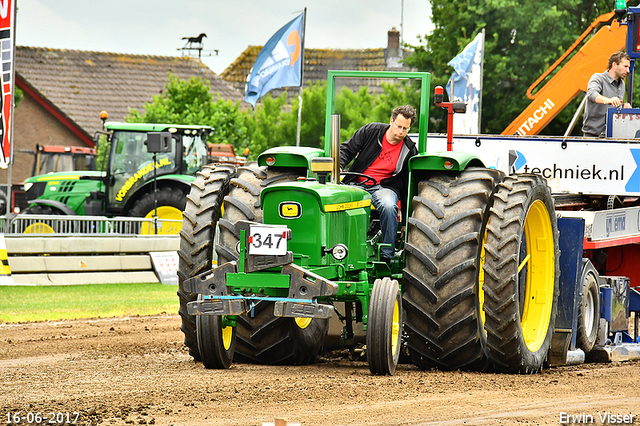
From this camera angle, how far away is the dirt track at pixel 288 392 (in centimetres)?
530

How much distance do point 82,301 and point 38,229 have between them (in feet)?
11.2

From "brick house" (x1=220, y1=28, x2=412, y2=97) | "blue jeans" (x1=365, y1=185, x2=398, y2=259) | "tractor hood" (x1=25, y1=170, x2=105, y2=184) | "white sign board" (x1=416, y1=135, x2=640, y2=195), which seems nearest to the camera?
"blue jeans" (x1=365, y1=185, x2=398, y2=259)

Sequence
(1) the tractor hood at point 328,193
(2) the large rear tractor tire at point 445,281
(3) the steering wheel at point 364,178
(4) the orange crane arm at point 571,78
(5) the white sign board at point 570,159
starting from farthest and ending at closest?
1. (4) the orange crane arm at point 571,78
2. (5) the white sign board at point 570,159
3. (3) the steering wheel at point 364,178
4. (2) the large rear tractor tire at point 445,281
5. (1) the tractor hood at point 328,193

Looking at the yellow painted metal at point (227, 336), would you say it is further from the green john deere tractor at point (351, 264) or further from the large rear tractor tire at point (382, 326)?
the large rear tractor tire at point (382, 326)

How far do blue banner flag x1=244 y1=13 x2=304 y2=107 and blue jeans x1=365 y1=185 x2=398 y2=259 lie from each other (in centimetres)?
1506

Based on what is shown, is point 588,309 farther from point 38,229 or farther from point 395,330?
point 38,229

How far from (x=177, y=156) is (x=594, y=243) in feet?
41.0

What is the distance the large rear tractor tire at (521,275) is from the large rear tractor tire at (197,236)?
2.08m

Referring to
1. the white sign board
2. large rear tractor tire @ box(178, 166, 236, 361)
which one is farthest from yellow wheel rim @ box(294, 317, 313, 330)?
the white sign board

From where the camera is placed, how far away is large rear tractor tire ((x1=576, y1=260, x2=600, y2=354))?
28.2ft

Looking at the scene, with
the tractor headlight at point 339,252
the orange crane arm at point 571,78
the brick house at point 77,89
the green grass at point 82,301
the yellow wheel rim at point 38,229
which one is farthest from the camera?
the brick house at point 77,89

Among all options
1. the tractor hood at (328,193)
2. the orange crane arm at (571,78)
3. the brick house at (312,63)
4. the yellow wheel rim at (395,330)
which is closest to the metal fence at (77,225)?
the brick house at (312,63)

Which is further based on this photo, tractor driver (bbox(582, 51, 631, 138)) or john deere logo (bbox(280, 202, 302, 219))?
tractor driver (bbox(582, 51, 631, 138))

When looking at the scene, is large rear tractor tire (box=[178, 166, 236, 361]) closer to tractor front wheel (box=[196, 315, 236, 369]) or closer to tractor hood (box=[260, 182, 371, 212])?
tractor front wheel (box=[196, 315, 236, 369])
